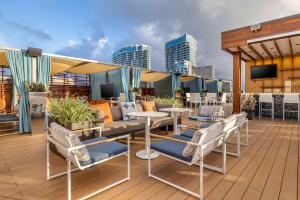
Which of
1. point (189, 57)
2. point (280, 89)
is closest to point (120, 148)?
point (280, 89)

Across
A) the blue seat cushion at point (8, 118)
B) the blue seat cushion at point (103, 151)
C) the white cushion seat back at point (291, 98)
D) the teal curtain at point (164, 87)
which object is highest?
the teal curtain at point (164, 87)

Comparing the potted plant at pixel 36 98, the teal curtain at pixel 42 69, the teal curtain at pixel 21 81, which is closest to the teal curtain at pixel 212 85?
the teal curtain at pixel 42 69

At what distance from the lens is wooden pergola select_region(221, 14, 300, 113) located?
6.03 metres

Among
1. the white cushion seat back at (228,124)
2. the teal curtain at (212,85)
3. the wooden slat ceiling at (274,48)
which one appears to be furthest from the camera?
the teal curtain at (212,85)

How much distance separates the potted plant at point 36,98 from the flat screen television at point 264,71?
10.4m

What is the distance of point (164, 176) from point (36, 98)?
4229mm

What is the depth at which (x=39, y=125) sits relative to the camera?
16.1 feet

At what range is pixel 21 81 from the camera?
5031 millimetres

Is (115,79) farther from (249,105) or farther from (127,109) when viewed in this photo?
(249,105)

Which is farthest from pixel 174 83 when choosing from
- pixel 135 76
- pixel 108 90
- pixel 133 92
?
pixel 108 90

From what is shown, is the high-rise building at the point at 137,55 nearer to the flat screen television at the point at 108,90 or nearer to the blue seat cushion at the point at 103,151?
the flat screen television at the point at 108,90

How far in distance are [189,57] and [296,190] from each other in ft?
98.2

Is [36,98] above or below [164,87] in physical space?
below

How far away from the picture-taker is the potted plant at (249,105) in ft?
23.5
